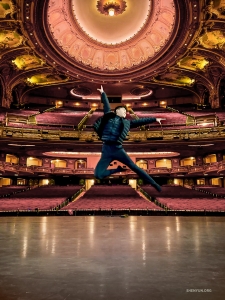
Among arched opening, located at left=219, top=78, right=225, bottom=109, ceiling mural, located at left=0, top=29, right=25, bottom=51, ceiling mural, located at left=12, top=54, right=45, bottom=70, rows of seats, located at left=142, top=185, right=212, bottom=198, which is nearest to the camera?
rows of seats, located at left=142, top=185, right=212, bottom=198

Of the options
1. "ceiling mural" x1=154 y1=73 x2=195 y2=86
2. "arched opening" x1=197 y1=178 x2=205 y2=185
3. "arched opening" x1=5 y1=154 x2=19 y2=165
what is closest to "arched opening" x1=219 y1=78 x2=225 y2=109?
"ceiling mural" x1=154 y1=73 x2=195 y2=86

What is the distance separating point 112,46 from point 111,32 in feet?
4.68

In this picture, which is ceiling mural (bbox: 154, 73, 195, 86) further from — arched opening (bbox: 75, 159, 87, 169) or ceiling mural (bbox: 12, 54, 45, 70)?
ceiling mural (bbox: 12, 54, 45, 70)

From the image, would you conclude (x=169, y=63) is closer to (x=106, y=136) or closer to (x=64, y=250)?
(x=106, y=136)

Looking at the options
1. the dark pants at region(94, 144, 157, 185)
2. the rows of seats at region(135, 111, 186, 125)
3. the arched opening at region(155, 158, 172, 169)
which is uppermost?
the rows of seats at region(135, 111, 186, 125)

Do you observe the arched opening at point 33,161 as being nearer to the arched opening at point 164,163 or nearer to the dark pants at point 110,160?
the arched opening at point 164,163

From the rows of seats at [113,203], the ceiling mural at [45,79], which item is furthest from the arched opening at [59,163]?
the ceiling mural at [45,79]

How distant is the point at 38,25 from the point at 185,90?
22.4 meters

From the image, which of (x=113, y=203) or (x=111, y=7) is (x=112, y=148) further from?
(x=111, y=7)

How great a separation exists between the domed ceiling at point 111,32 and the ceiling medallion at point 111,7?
16.9 inches

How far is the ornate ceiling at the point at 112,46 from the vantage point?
19.7m

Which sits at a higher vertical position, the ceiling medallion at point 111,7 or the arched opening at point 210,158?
the ceiling medallion at point 111,7

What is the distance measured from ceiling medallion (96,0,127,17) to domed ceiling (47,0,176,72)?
16.9 inches

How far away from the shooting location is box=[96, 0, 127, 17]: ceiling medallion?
23609 millimetres
